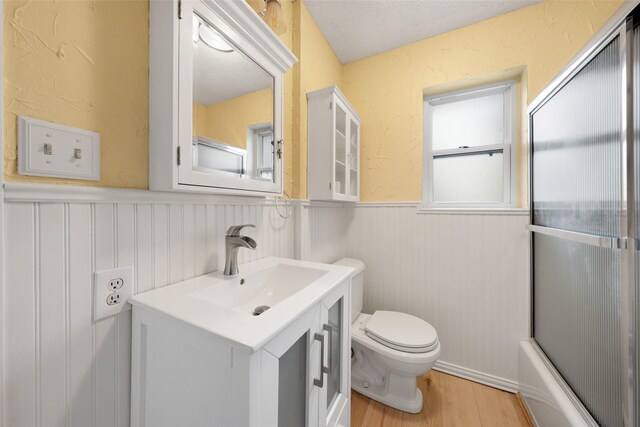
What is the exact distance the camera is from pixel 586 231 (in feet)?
2.84

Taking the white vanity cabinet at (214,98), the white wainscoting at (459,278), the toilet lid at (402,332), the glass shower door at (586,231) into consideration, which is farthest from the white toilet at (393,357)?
the white vanity cabinet at (214,98)

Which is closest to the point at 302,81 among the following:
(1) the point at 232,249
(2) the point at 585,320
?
(1) the point at 232,249

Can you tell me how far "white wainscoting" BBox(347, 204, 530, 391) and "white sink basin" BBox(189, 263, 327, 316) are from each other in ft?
3.25

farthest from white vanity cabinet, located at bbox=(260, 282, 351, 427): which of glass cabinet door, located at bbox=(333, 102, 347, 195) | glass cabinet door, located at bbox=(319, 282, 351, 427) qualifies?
glass cabinet door, located at bbox=(333, 102, 347, 195)

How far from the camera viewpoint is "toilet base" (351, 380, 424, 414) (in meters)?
1.26

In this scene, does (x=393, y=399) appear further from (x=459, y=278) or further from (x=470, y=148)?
(x=470, y=148)

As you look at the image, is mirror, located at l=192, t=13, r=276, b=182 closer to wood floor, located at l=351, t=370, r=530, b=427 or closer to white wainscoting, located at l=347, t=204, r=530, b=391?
white wainscoting, located at l=347, t=204, r=530, b=391

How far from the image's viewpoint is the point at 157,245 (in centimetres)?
70

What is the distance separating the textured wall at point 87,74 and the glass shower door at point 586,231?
1.44m

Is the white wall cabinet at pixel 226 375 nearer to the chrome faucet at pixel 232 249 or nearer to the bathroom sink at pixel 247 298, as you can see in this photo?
the bathroom sink at pixel 247 298

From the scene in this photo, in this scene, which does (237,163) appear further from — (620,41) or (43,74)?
(620,41)

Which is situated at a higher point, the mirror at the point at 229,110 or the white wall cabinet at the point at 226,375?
the mirror at the point at 229,110

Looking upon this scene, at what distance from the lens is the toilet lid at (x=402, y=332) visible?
→ 3.99 feet

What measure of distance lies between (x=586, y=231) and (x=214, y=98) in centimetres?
143
